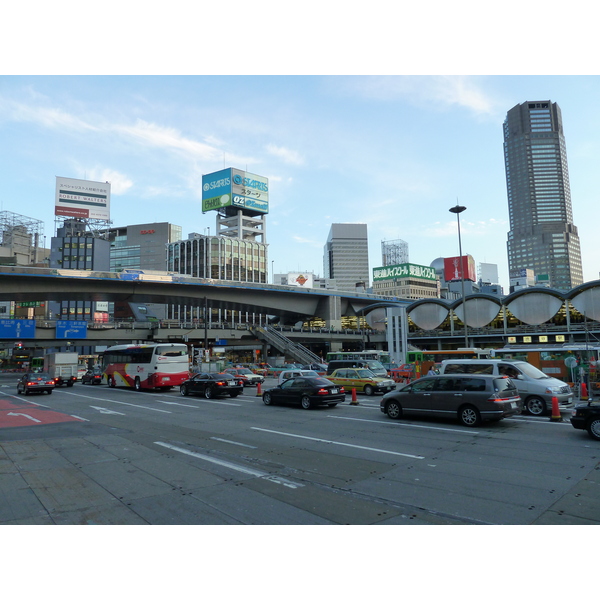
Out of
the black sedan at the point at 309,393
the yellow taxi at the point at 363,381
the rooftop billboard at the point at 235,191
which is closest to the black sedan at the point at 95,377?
the yellow taxi at the point at 363,381

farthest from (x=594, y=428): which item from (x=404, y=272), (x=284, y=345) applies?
(x=404, y=272)

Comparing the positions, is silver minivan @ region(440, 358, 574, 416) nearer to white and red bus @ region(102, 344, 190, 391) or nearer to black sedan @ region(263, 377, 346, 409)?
black sedan @ region(263, 377, 346, 409)

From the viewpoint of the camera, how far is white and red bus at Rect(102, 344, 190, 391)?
30.3m

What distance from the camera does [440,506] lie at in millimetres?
7117

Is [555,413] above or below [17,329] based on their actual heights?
below

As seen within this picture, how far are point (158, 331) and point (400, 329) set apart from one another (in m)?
31.1

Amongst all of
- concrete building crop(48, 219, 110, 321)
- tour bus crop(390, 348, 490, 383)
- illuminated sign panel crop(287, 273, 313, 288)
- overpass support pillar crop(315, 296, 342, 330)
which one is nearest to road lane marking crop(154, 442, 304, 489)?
tour bus crop(390, 348, 490, 383)

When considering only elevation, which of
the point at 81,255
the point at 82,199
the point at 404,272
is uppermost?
the point at 82,199

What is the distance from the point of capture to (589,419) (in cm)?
1209

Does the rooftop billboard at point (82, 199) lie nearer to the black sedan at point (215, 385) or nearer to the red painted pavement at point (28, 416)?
the black sedan at point (215, 385)

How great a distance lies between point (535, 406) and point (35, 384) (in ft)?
99.3

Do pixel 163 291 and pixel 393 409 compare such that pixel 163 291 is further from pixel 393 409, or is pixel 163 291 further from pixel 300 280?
pixel 300 280

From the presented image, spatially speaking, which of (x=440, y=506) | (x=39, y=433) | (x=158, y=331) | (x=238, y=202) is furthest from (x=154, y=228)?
(x=440, y=506)

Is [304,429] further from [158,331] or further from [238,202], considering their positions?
[238,202]
